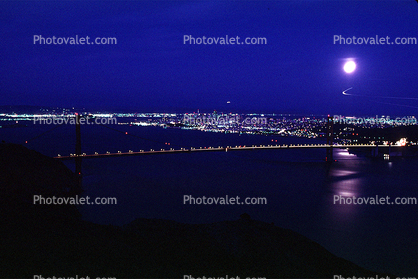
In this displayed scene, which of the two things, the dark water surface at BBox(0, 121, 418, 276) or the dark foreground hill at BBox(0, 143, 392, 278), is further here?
the dark water surface at BBox(0, 121, 418, 276)

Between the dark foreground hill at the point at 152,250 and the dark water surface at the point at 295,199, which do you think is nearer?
the dark foreground hill at the point at 152,250

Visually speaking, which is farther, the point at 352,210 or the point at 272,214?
the point at 352,210

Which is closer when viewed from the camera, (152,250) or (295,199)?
(152,250)

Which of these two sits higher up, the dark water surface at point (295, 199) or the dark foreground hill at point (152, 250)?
the dark foreground hill at point (152, 250)

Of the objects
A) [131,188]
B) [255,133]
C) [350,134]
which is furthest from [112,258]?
[255,133]

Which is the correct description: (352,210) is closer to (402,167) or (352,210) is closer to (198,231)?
(198,231)

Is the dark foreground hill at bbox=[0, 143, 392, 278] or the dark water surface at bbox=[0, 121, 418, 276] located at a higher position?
the dark foreground hill at bbox=[0, 143, 392, 278]

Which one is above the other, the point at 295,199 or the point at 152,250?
the point at 152,250

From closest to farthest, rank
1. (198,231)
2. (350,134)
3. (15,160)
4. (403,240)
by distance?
(198,231) → (403,240) → (15,160) → (350,134)
